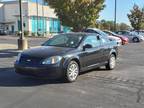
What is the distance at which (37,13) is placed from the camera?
251ft

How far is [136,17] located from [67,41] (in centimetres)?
5373

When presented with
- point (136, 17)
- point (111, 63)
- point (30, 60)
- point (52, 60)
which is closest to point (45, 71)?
point (52, 60)

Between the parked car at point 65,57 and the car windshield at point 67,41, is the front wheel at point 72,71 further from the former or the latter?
the car windshield at point 67,41

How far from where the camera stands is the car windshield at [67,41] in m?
11.5

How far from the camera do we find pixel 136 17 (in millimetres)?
63781

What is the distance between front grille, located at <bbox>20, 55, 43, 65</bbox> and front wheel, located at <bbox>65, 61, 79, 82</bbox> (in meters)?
0.94

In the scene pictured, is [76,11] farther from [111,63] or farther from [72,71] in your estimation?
[72,71]

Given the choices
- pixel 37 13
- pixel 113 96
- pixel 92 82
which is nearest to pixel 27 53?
pixel 92 82

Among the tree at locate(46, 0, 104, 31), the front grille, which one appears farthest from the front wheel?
the tree at locate(46, 0, 104, 31)

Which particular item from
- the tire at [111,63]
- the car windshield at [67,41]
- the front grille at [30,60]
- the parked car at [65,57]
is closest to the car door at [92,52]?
the parked car at [65,57]

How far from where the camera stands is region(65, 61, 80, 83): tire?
1056 centimetres

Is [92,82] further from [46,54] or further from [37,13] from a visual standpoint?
[37,13]

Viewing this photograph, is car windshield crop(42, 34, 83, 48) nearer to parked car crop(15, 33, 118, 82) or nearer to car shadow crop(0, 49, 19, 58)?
parked car crop(15, 33, 118, 82)

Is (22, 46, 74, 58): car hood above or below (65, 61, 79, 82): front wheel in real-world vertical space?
above
